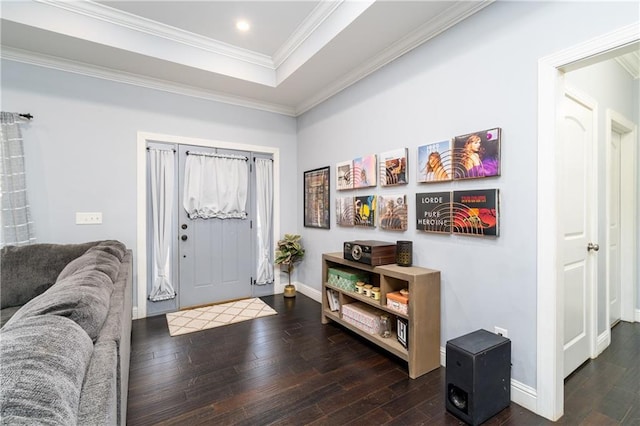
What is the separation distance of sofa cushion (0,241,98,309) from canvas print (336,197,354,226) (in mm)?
2643

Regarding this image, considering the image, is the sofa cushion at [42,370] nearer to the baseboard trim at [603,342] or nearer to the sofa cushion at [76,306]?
the sofa cushion at [76,306]

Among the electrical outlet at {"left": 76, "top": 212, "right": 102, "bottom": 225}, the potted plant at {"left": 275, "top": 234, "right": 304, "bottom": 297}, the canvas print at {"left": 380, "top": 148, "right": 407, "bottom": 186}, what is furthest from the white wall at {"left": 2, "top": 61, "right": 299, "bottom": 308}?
the canvas print at {"left": 380, "top": 148, "right": 407, "bottom": 186}

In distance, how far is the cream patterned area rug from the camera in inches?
123

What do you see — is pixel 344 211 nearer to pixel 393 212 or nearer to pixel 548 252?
pixel 393 212

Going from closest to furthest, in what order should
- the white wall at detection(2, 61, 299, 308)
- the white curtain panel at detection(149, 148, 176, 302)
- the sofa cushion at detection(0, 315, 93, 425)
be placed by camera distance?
the sofa cushion at detection(0, 315, 93, 425)
the white wall at detection(2, 61, 299, 308)
the white curtain panel at detection(149, 148, 176, 302)

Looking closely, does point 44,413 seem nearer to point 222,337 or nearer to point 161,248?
Result: point 222,337

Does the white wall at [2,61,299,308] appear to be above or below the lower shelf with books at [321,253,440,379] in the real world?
above

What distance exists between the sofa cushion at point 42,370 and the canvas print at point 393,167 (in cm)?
245

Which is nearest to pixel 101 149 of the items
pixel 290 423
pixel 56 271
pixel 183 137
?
pixel 183 137

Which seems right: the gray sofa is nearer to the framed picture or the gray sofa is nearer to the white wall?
the white wall

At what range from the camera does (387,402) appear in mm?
1900

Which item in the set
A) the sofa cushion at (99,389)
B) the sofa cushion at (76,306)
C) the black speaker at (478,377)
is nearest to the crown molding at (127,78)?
the sofa cushion at (76,306)

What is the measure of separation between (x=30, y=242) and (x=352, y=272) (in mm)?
3223

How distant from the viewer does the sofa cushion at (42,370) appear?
0.59 meters
